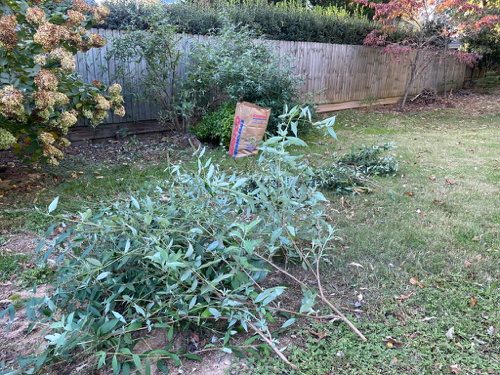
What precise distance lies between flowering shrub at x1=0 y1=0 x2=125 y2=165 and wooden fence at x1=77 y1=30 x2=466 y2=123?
192 centimetres

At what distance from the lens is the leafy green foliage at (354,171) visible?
4.08m

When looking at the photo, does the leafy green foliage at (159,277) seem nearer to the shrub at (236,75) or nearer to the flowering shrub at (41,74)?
the flowering shrub at (41,74)

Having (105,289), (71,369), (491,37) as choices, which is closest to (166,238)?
(105,289)

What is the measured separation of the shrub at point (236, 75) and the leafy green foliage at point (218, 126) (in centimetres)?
21

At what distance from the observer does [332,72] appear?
9648 mm

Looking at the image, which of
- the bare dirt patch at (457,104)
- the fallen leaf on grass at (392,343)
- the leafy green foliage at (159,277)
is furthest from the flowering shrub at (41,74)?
the bare dirt patch at (457,104)

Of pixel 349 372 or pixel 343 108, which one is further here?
pixel 343 108

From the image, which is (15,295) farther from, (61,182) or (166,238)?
(61,182)

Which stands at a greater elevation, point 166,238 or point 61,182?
point 166,238

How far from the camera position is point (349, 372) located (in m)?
1.77

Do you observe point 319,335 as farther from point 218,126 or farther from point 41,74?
point 218,126

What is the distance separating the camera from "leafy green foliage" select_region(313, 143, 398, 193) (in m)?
4.08

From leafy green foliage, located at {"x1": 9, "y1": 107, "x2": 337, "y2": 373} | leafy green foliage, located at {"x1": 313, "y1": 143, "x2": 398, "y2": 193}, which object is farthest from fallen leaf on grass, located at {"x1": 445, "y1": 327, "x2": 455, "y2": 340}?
leafy green foliage, located at {"x1": 313, "y1": 143, "x2": 398, "y2": 193}

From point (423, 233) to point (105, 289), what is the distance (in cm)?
252
